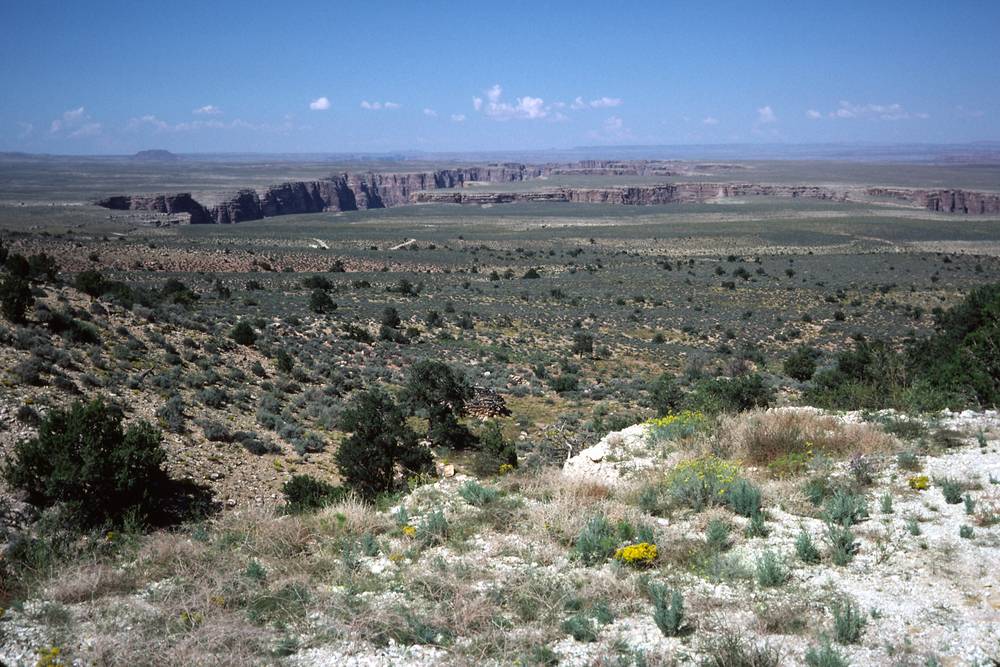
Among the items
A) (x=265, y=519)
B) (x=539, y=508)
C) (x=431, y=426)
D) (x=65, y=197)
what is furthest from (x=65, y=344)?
(x=65, y=197)

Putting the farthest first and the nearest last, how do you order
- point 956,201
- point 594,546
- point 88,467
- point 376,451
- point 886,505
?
point 956,201
point 376,451
point 88,467
point 886,505
point 594,546

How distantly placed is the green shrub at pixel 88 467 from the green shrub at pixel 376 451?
3.21 meters

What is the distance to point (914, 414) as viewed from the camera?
31.4 ft

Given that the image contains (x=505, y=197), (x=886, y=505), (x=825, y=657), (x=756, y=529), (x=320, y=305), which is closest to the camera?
(x=825, y=657)

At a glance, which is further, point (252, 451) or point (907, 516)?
point (252, 451)

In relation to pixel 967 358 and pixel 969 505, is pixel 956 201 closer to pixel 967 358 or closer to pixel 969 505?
pixel 967 358

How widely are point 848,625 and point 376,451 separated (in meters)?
9.09

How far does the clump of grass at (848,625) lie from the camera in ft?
14.9

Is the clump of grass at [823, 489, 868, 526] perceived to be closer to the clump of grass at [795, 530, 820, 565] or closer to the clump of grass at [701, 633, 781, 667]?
the clump of grass at [795, 530, 820, 565]

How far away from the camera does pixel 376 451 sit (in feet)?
40.2

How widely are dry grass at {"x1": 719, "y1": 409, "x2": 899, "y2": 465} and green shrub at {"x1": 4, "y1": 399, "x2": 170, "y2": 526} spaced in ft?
26.3

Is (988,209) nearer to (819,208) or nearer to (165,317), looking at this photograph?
(819,208)

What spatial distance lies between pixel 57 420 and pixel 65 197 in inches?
4845

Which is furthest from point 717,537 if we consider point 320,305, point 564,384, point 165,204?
point 165,204
